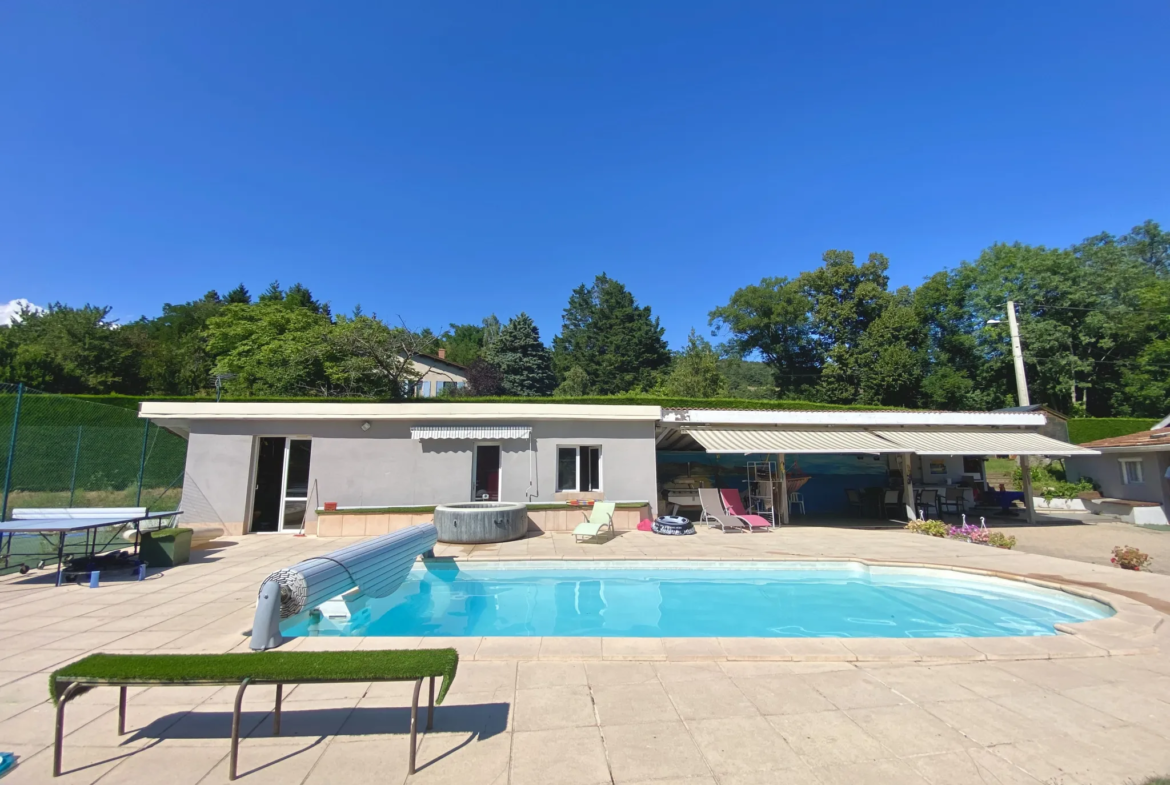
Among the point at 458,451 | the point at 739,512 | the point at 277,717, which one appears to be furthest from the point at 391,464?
the point at 277,717

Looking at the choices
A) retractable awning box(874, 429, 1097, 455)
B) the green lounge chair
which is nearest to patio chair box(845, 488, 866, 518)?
retractable awning box(874, 429, 1097, 455)

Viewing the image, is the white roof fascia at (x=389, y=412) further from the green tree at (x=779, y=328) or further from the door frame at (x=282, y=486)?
the green tree at (x=779, y=328)

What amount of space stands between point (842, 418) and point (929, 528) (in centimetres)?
450

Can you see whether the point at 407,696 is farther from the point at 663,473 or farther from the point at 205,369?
the point at 205,369

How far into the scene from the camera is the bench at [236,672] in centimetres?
317

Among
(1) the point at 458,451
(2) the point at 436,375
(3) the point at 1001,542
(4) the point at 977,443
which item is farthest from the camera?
(2) the point at 436,375

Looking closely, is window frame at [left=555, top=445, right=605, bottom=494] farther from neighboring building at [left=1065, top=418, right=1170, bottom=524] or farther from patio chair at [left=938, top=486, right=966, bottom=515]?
neighboring building at [left=1065, top=418, right=1170, bottom=524]

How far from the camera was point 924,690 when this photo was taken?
456 cm

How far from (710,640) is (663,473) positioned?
13661 mm

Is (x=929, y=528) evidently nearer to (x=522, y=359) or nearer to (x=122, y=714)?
(x=122, y=714)

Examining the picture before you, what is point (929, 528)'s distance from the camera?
14.3 meters

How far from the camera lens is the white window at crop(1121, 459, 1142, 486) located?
63.4 ft

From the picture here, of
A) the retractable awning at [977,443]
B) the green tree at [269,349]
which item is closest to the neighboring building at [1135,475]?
the retractable awning at [977,443]

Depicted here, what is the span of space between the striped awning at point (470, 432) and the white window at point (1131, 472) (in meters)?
24.1
